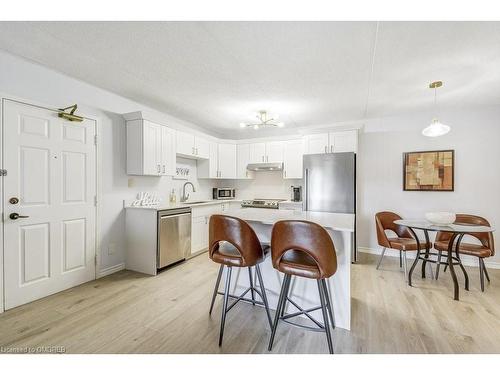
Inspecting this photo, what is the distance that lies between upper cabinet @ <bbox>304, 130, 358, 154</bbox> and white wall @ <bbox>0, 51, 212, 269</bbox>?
8.03 ft

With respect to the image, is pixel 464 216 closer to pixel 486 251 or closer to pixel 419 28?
pixel 486 251

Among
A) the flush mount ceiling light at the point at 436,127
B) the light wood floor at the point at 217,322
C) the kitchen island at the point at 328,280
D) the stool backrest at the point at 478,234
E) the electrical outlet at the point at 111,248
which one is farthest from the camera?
the electrical outlet at the point at 111,248

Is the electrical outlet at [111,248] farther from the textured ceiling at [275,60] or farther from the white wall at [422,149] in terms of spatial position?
the white wall at [422,149]

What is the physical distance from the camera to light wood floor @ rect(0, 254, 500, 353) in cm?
173

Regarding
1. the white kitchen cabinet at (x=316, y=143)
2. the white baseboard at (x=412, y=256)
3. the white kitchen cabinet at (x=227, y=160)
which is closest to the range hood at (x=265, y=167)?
the white kitchen cabinet at (x=227, y=160)

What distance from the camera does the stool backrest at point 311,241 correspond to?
5.12 ft

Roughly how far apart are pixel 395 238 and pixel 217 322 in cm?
279

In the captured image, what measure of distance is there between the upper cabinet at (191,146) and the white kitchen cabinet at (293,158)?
1592 millimetres

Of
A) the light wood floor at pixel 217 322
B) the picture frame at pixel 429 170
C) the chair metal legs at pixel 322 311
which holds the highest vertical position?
the picture frame at pixel 429 170

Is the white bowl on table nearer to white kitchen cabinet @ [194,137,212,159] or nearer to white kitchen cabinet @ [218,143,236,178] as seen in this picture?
white kitchen cabinet @ [218,143,236,178]

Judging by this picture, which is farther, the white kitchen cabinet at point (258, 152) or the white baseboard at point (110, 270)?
the white kitchen cabinet at point (258, 152)

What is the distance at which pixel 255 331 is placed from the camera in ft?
6.26

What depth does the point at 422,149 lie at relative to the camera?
3.79 m

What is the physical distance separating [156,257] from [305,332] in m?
2.15
